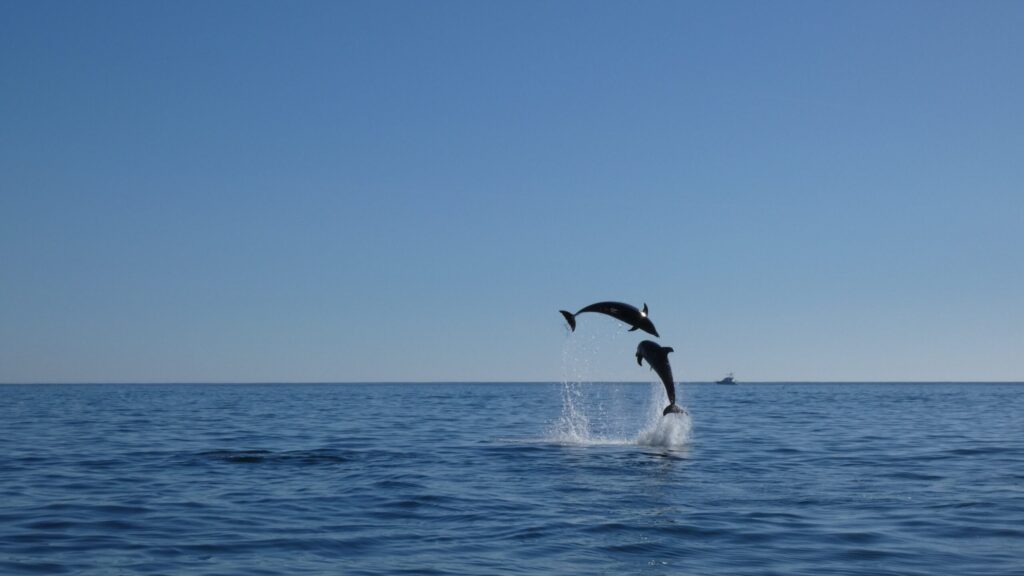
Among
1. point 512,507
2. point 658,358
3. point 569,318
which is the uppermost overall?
point 569,318

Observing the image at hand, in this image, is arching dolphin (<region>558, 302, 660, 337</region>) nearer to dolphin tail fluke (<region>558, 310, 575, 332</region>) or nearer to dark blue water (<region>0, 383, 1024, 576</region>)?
dolphin tail fluke (<region>558, 310, 575, 332</region>)

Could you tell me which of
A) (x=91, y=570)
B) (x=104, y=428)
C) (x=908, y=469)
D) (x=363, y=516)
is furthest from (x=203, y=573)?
(x=104, y=428)

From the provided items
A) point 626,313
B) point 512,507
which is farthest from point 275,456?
point 512,507

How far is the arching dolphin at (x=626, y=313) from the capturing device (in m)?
23.2

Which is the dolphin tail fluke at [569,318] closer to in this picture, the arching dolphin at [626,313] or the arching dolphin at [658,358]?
the arching dolphin at [626,313]

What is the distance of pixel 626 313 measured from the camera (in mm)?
23609

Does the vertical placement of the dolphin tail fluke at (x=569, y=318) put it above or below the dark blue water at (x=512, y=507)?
above

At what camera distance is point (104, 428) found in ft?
138

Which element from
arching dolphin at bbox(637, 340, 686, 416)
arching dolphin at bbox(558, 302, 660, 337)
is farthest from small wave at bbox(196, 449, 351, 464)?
arching dolphin at bbox(637, 340, 686, 416)

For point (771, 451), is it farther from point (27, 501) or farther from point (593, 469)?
point (27, 501)

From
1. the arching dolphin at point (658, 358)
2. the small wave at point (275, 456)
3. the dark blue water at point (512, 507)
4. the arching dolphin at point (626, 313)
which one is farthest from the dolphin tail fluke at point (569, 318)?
the small wave at point (275, 456)

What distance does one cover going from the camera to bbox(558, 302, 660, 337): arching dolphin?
2317 centimetres

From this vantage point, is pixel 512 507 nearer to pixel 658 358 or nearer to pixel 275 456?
pixel 658 358

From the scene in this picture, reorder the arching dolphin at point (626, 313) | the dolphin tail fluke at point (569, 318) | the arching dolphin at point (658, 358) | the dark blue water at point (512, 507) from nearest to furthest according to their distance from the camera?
1. the dark blue water at point (512, 507)
2. the arching dolphin at point (626, 313)
3. the dolphin tail fluke at point (569, 318)
4. the arching dolphin at point (658, 358)
